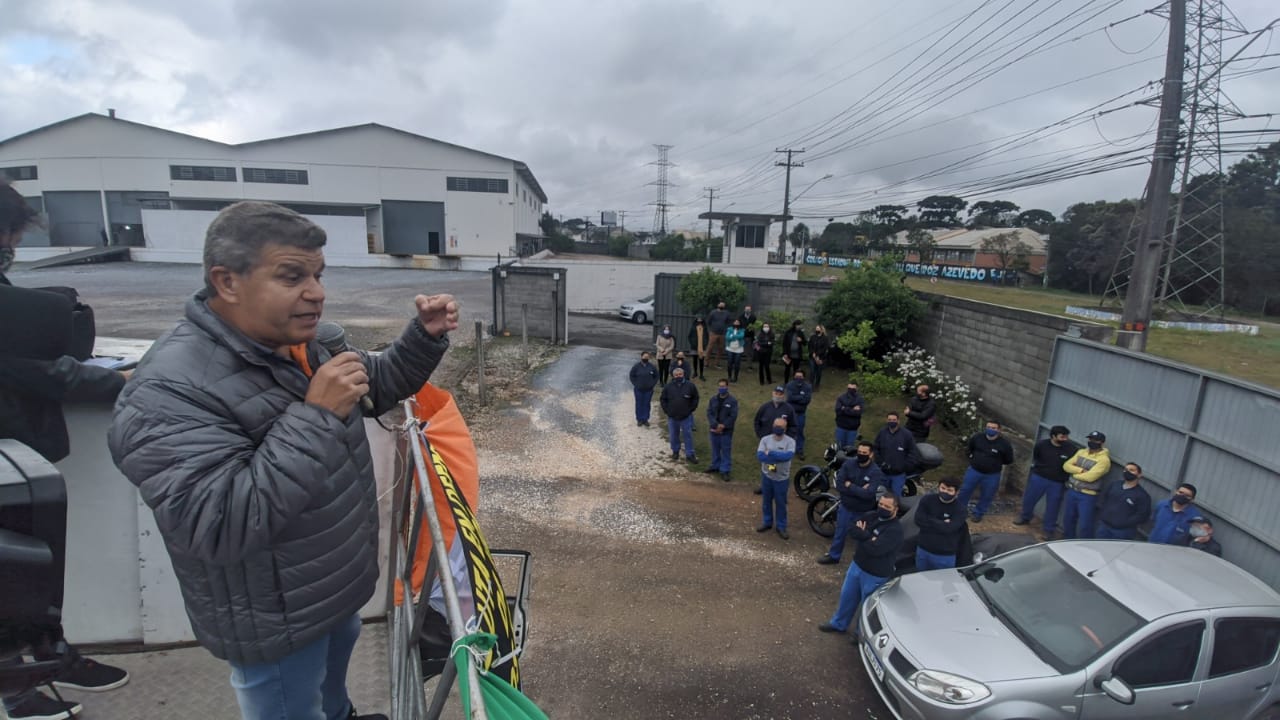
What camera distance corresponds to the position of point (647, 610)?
616 cm

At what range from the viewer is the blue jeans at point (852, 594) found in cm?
583

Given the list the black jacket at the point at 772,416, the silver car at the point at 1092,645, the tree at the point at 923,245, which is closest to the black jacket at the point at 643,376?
the black jacket at the point at 772,416

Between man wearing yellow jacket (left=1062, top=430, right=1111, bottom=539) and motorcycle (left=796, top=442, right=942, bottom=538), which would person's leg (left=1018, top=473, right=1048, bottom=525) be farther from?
motorcycle (left=796, top=442, right=942, bottom=538)

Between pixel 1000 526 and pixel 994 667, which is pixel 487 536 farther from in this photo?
pixel 1000 526

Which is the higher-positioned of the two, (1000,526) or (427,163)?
(427,163)

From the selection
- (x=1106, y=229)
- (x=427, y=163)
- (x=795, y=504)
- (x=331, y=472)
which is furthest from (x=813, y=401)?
(x=427, y=163)

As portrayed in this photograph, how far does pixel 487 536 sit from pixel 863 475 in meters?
4.56

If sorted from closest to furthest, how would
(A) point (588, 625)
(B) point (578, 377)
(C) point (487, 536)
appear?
(A) point (588, 625), (C) point (487, 536), (B) point (578, 377)

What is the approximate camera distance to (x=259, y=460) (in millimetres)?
1431

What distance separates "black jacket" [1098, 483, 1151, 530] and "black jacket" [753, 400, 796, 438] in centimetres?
387

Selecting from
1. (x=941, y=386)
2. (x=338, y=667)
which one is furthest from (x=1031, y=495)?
(x=338, y=667)

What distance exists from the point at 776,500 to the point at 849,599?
2.01 metres

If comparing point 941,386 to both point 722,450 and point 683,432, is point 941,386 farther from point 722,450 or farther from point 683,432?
point 683,432

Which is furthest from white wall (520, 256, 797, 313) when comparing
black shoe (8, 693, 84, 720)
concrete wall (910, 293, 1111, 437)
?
black shoe (8, 693, 84, 720)
